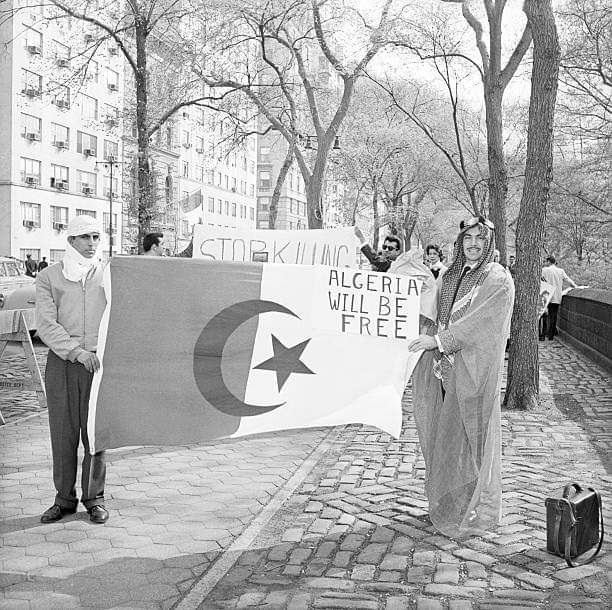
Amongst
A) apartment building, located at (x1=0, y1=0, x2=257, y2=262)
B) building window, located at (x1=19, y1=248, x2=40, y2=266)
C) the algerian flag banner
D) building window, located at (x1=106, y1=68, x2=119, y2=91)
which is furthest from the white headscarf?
building window, located at (x1=106, y1=68, x2=119, y2=91)

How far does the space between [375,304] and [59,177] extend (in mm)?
56080

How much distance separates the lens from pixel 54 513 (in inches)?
237

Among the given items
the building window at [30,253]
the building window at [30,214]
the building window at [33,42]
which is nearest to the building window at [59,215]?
the building window at [30,214]

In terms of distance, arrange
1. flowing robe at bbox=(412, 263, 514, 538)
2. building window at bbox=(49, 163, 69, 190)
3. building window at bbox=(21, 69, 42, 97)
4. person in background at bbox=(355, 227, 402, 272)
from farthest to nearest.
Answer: building window at bbox=(49, 163, 69, 190) < building window at bbox=(21, 69, 42, 97) < person in background at bbox=(355, 227, 402, 272) < flowing robe at bbox=(412, 263, 514, 538)

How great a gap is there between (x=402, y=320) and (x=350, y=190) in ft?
155

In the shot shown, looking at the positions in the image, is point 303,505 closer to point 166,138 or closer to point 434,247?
point 434,247

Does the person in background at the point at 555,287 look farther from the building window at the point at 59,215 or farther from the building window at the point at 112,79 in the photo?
the building window at the point at 112,79

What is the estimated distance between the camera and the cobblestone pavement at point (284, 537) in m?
4.75

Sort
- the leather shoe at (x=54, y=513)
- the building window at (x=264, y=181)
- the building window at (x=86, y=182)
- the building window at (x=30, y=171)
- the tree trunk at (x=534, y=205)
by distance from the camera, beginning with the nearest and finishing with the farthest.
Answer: the leather shoe at (x=54, y=513)
the tree trunk at (x=534, y=205)
the building window at (x=30, y=171)
the building window at (x=86, y=182)
the building window at (x=264, y=181)

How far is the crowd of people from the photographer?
18.6ft

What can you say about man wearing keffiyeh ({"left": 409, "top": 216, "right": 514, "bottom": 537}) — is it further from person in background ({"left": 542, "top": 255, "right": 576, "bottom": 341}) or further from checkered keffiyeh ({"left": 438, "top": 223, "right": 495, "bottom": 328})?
person in background ({"left": 542, "top": 255, "right": 576, "bottom": 341})

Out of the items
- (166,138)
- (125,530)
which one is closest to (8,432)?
(125,530)

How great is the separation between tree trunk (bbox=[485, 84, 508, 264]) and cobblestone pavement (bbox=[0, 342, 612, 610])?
762cm

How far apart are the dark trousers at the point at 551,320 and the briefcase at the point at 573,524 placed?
1772 cm
